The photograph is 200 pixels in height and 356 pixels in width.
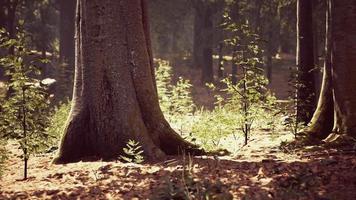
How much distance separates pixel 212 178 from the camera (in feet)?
19.9

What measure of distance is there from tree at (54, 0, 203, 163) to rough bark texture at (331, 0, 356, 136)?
2.71 metres

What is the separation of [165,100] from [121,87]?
503 centimetres

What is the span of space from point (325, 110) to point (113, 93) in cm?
416

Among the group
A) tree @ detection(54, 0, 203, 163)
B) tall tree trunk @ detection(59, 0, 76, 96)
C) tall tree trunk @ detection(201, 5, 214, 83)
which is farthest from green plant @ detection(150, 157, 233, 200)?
tall tree trunk @ detection(201, 5, 214, 83)

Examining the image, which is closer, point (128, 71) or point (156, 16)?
point (128, 71)

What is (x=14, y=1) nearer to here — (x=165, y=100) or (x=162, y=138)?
(x=165, y=100)

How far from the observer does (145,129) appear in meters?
7.84

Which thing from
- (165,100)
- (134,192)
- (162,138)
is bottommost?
(134,192)

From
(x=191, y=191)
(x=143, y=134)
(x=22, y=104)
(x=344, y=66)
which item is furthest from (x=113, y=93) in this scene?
(x=344, y=66)

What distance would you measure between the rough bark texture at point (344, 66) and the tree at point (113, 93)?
8.89 feet

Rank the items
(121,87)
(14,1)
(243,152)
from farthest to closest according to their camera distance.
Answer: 1. (14,1)
2. (243,152)
3. (121,87)

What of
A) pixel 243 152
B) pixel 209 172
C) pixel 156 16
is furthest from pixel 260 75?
pixel 156 16

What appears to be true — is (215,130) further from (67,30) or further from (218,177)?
(67,30)

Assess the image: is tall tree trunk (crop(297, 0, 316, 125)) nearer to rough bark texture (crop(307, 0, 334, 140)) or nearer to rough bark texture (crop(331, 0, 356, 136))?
rough bark texture (crop(307, 0, 334, 140))
